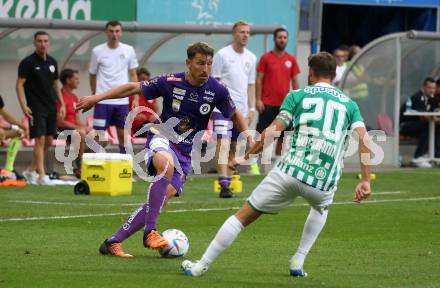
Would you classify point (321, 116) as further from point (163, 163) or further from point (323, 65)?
point (163, 163)

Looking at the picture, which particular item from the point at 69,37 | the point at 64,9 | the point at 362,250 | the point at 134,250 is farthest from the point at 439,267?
the point at 64,9

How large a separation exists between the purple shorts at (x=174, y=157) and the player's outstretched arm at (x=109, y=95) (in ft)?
1.53

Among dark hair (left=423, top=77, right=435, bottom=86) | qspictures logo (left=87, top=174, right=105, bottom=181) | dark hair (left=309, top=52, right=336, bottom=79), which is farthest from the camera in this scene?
dark hair (left=423, top=77, right=435, bottom=86)

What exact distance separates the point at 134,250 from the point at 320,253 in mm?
1750

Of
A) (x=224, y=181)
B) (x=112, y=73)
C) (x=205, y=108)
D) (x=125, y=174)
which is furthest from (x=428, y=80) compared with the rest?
(x=205, y=108)

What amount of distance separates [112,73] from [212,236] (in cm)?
737

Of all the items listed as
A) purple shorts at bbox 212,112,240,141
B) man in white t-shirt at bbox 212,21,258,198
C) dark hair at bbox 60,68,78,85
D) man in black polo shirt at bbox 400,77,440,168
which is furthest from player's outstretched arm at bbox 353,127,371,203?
man in black polo shirt at bbox 400,77,440,168

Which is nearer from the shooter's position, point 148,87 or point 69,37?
point 148,87

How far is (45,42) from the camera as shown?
19.3 meters

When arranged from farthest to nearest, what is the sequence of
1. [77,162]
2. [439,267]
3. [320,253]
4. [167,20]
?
1. [167,20]
2. [77,162]
3. [320,253]
4. [439,267]

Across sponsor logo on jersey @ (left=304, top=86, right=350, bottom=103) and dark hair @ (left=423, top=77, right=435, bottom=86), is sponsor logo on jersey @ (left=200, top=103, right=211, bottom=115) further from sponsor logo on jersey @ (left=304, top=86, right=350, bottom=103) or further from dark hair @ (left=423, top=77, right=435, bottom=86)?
dark hair @ (left=423, top=77, right=435, bottom=86)

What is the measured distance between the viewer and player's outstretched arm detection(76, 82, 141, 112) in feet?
37.1

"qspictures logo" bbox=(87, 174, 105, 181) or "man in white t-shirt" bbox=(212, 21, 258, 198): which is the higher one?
"man in white t-shirt" bbox=(212, 21, 258, 198)

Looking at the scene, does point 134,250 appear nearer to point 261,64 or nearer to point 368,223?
point 368,223
